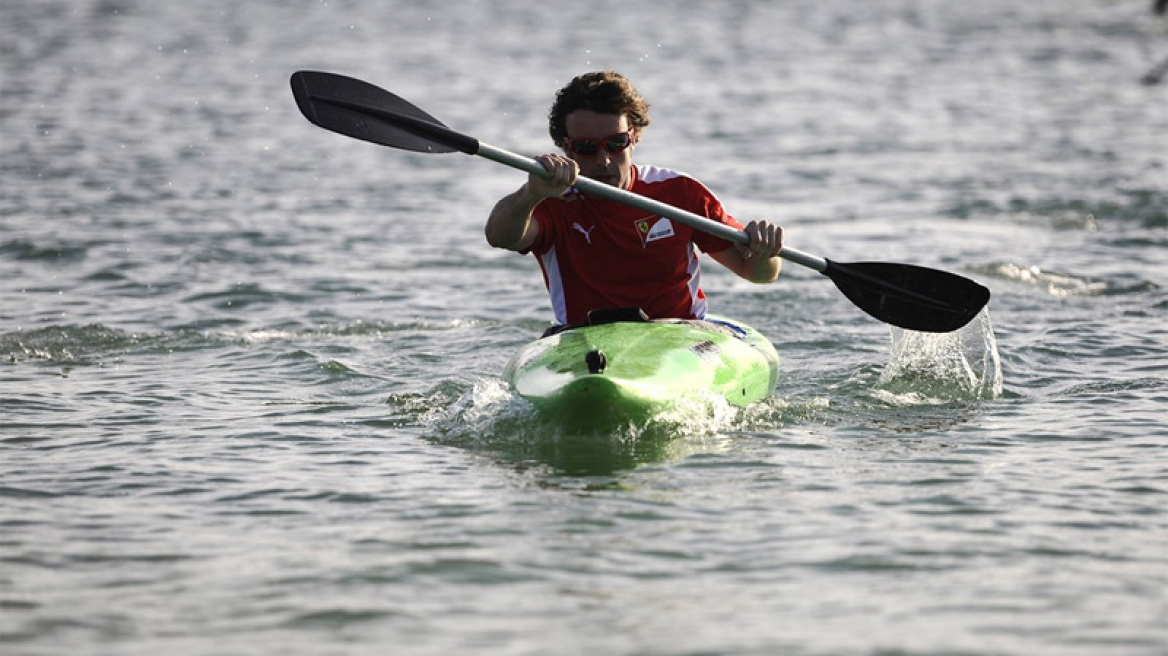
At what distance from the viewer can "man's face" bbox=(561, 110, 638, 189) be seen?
19.9 feet

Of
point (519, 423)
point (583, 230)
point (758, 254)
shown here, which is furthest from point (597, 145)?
point (519, 423)

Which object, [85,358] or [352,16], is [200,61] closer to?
[352,16]

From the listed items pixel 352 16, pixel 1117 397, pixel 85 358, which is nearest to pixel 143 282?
pixel 85 358

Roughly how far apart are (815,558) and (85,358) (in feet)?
14.5

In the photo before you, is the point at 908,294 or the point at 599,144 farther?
the point at 908,294

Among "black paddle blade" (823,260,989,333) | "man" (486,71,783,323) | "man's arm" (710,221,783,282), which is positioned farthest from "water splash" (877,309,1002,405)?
"man" (486,71,783,323)

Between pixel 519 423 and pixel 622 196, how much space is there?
3.04ft

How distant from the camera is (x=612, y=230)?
20.6 ft

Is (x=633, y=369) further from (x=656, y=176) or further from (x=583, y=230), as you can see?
(x=656, y=176)

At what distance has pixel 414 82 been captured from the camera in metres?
22.3

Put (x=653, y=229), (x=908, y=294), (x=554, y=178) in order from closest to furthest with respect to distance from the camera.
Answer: (x=554, y=178)
(x=653, y=229)
(x=908, y=294)

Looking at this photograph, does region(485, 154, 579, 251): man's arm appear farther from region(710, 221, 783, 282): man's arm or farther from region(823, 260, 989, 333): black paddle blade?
region(823, 260, 989, 333): black paddle blade

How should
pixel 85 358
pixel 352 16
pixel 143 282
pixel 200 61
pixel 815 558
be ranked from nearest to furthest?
pixel 815 558 < pixel 85 358 < pixel 143 282 < pixel 200 61 < pixel 352 16

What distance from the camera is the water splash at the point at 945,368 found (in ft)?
22.9
